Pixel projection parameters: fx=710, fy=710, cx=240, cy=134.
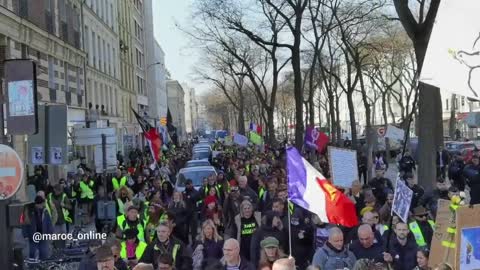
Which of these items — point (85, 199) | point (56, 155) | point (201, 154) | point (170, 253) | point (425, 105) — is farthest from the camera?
point (201, 154)

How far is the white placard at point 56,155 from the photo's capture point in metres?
13.1

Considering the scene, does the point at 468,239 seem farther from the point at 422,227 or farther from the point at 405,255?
the point at 422,227

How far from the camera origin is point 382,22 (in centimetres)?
3716

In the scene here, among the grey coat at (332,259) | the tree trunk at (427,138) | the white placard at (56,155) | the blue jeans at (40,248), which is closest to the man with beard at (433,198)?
the tree trunk at (427,138)

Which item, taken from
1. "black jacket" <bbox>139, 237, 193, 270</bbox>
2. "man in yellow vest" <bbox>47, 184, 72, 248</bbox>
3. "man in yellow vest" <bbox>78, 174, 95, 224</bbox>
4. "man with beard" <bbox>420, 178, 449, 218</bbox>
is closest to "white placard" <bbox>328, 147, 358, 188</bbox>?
"man with beard" <bbox>420, 178, 449, 218</bbox>

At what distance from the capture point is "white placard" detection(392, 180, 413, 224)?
8461 mm

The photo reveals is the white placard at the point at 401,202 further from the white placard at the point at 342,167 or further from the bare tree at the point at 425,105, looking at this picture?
the bare tree at the point at 425,105

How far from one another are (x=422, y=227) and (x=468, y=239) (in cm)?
253

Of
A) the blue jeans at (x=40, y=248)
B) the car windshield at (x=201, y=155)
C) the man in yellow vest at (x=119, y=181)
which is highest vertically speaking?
the car windshield at (x=201, y=155)

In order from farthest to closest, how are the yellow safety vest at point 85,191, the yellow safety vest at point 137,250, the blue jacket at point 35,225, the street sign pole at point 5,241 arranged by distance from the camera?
the yellow safety vest at point 85,191 < the blue jacket at point 35,225 < the yellow safety vest at point 137,250 < the street sign pole at point 5,241

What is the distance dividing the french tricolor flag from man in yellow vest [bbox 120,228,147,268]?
2194 millimetres

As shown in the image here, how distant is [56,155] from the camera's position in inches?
523

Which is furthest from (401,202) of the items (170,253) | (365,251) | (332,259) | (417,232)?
(170,253)

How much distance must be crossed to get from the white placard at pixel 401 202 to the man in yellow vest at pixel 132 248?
3.13 m
